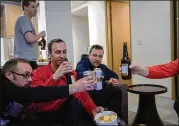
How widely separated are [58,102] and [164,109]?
6.78 feet

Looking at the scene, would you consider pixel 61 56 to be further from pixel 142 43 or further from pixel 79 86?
pixel 142 43

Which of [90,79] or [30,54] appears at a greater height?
[30,54]

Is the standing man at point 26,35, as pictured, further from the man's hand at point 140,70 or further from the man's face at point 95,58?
the man's hand at point 140,70

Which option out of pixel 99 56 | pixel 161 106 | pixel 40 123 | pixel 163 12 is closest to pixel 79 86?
pixel 40 123

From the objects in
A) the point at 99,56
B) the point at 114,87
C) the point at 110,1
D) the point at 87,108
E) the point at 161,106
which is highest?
the point at 110,1

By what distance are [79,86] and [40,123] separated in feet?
1.19

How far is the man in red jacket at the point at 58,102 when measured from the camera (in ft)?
4.58

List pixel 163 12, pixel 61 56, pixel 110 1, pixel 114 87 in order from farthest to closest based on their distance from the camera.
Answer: pixel 110 1
pixel 163 12
pixel 114 87
pixel 61 56

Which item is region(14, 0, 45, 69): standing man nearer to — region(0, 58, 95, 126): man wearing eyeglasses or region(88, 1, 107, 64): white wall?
region(0, 58, 95, 126): man wearing eyeglasses

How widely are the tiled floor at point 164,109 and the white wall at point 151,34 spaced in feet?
0.88

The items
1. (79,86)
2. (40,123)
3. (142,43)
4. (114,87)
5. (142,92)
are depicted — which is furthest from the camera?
(142,43)

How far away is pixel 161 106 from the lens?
3.13 m

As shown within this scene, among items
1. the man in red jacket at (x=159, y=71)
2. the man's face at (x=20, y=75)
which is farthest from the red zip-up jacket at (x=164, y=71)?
the man's face at (x=20, y=75)

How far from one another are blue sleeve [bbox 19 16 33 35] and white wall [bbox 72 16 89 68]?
5.68 meters
